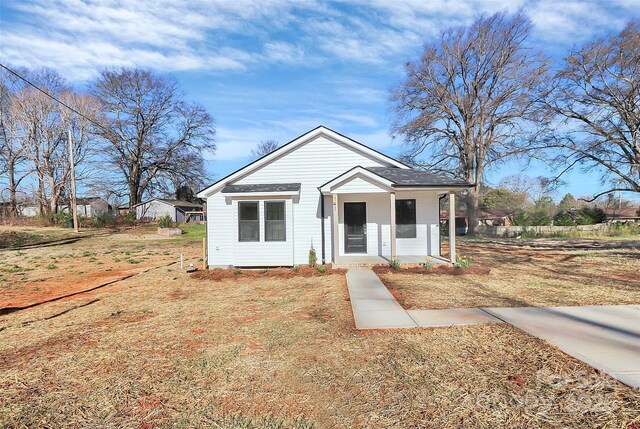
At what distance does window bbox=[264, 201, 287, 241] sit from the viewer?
11977 millimetres

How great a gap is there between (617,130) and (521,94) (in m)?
11.2

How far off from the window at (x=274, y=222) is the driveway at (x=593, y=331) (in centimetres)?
758

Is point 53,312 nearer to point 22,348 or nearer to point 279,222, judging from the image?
point 22,348

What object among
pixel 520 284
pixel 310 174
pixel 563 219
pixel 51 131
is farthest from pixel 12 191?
pixel 563 219

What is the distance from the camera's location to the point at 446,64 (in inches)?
1128

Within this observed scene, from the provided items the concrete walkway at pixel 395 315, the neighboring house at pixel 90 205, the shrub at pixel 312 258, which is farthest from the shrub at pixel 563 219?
the neighboring house at pixel 90 205

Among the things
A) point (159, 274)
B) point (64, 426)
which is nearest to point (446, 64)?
point (159, 274)

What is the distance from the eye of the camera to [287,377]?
3.71 meters

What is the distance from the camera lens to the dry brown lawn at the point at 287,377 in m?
2.95

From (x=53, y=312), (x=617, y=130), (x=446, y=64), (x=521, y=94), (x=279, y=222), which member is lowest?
(x=53, y=312)

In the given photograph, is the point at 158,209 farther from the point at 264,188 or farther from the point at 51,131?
the point at 264,188

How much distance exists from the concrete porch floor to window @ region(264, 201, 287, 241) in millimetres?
2312

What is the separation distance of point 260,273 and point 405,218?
18.7 feet

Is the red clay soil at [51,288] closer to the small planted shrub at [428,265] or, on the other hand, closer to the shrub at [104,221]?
the small planted shrub at [428,265]
